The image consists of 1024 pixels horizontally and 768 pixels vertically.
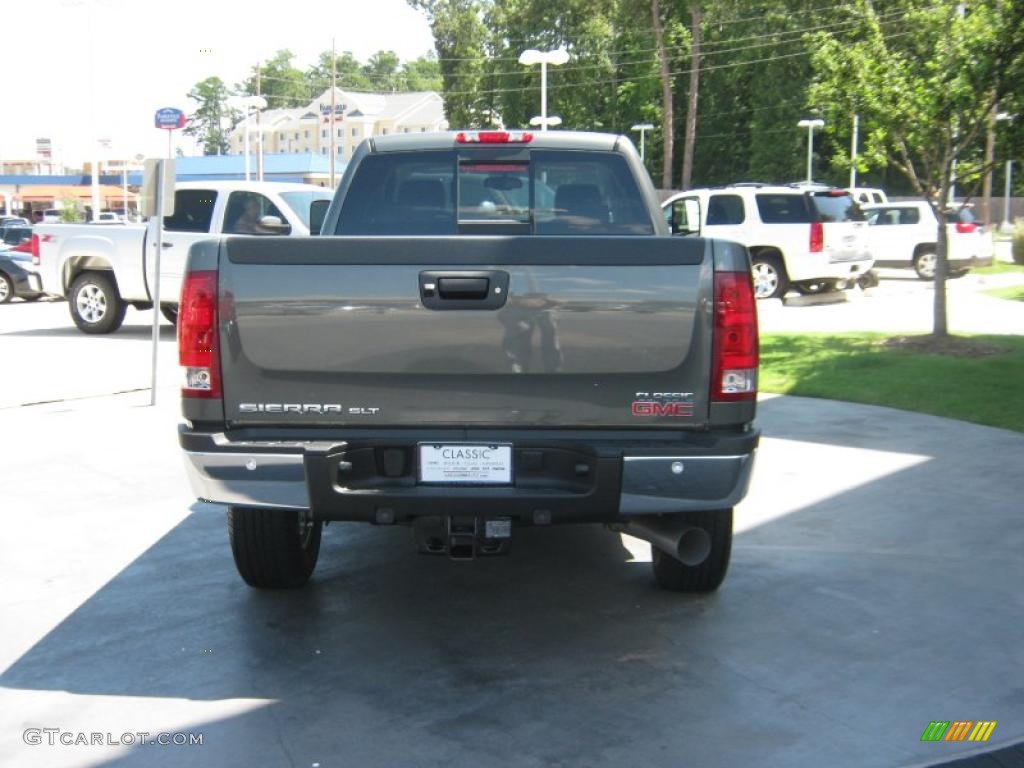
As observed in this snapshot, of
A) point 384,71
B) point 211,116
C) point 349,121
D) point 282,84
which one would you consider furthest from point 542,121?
point 211,116

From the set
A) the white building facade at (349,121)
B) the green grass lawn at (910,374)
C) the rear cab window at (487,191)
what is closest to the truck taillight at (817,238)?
the green grass lawn at (910,374)

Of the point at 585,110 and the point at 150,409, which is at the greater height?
the point at 585,110

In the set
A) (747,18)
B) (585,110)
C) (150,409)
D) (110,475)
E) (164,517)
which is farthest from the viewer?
(585,110)

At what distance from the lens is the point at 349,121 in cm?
11650

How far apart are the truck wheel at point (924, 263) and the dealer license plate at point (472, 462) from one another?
907 inches

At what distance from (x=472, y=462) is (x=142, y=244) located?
45.1 ft

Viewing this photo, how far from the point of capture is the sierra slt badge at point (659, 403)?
448cm

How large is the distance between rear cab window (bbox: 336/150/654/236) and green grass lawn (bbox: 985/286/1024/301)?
51.5 ft

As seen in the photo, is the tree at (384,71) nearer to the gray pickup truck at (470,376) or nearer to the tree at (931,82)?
the tree at (931,82)

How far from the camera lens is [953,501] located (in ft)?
24.4

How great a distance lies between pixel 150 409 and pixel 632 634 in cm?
747

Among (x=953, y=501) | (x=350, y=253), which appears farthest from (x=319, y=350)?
(x=953, y=501)

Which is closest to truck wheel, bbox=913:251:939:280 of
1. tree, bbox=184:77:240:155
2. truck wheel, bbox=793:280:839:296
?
truck wheel, bbox=793:280:839:296

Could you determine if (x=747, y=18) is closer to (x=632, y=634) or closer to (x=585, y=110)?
(x=585, y=110)
